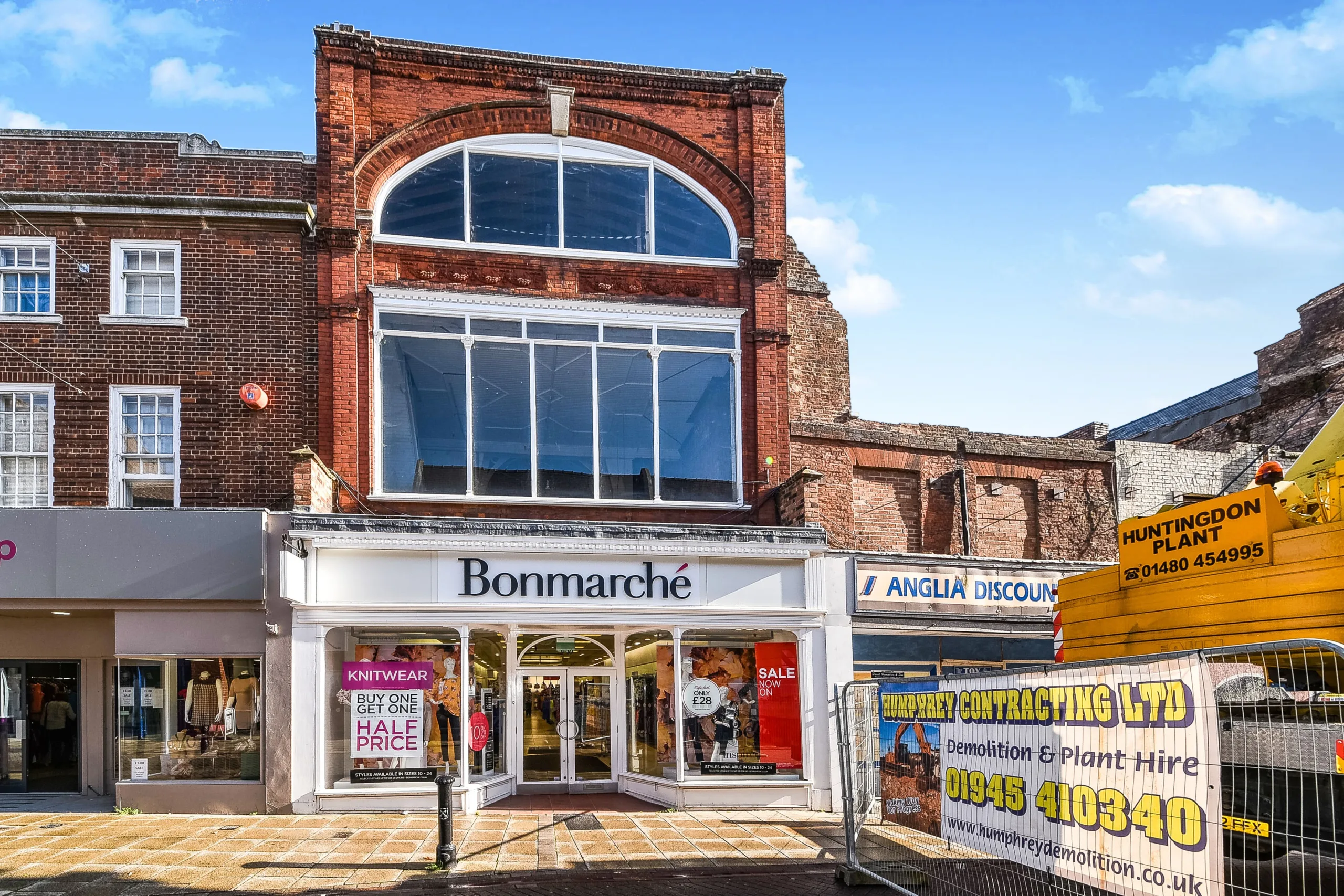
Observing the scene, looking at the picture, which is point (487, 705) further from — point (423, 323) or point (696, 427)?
point (423, 323)

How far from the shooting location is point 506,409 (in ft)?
54.2

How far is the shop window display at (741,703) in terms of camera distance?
1583cm

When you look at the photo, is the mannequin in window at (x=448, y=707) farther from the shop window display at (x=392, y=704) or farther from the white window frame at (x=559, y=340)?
the white window frame at (x=559, y=340)

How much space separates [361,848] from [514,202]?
9.80 metres

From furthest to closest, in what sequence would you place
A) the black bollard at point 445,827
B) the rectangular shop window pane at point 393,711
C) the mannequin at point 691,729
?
the mannequin at point 691,729 < the rectangular shop window pane at point 393,711 < the black bollard at point 445,827

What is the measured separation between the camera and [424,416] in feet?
53.4

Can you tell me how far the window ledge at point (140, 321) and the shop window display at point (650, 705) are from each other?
8214 millimetres

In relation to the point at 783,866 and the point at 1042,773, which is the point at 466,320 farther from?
the point at 1042,773

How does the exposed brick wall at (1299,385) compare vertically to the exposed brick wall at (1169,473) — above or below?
above

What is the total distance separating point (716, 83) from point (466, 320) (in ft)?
19.2

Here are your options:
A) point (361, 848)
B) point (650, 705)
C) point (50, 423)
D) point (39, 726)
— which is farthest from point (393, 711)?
point (50, 423)

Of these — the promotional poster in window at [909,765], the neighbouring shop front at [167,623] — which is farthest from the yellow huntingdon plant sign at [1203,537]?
the neighbouring shop front at [167,623]

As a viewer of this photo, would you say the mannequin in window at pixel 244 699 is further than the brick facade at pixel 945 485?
No

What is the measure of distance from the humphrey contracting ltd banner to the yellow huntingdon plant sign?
2899mm
